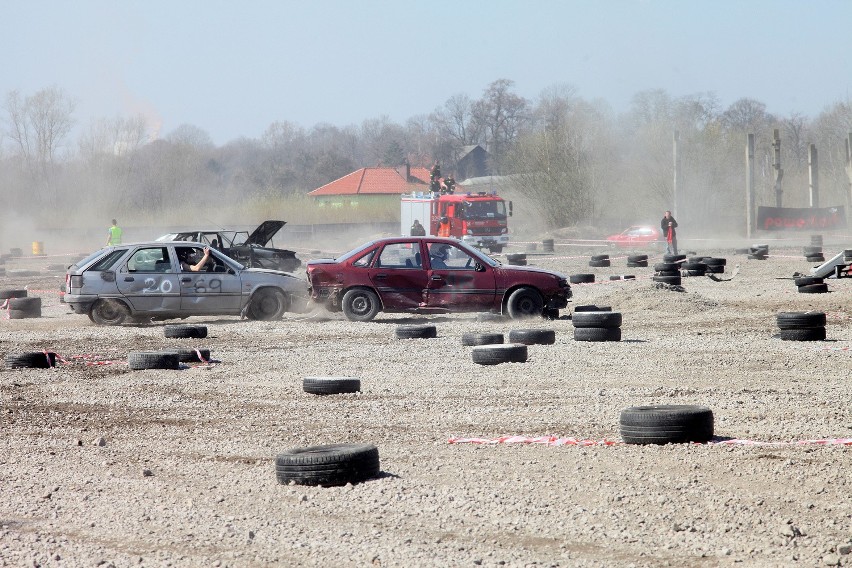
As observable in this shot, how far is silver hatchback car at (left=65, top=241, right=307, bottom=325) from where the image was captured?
701 inches

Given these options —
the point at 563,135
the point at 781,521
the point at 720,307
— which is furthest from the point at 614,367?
the point at 563,135

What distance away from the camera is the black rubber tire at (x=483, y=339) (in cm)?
1412

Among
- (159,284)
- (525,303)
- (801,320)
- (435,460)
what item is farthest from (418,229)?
(435,460)

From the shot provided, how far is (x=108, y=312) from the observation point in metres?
18.1

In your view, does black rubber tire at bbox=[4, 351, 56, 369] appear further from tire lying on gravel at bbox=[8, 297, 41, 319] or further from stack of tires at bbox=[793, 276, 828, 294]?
stack of tires at bbox=[793, 276, 828, 294]

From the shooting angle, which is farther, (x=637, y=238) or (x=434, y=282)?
(x=637, y=238)

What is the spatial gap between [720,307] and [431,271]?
542cm

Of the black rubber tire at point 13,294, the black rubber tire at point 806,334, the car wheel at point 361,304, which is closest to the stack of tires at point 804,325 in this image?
the black rubber tire at point 806,334

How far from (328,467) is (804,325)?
29.0 feet

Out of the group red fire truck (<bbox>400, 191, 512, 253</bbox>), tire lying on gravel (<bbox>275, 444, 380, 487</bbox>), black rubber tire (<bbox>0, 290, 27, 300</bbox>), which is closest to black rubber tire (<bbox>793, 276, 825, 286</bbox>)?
tire lying on gravel (<bbox>275, 444, 380, 487</bbox>)

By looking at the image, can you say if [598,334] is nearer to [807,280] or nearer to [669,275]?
[807,280]

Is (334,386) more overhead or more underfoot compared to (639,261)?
more underfoot

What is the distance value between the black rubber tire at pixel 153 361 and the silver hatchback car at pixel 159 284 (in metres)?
5.19

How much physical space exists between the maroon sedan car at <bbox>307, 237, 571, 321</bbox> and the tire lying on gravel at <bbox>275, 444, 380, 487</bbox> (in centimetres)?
1043
